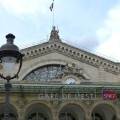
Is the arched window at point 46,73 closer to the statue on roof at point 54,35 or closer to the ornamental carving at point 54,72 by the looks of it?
the ornamental carving at point 54,72

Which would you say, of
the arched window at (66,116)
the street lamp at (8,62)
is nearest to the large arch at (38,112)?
the arched window at (66,116)

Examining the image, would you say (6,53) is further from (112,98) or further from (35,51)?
(35,51)

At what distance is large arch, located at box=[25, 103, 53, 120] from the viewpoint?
40.1 meters

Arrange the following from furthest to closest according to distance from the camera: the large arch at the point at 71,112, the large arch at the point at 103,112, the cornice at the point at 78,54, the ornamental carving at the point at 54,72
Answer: the cornice at the point at 78,54
the ornamental carving at the point at 54,72
the large arch at the point at 103,112
the large arch at the point at 71,112

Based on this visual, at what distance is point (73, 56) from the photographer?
47.6 metres

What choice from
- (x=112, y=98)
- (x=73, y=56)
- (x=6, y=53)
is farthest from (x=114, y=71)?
(x=6, y=53)

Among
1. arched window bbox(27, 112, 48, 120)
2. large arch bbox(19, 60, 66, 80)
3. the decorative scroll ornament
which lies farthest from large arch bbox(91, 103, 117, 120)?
large arch bbox(19, 60, 66, 80)

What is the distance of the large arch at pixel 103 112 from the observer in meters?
41.0

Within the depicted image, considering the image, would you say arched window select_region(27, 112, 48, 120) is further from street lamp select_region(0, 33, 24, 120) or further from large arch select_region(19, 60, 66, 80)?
street lamp select_region(0, 33, 24, 120)

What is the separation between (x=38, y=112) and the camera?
42156mm

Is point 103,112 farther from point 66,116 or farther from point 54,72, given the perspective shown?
point 54,72

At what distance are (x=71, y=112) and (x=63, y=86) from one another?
3.60 metres

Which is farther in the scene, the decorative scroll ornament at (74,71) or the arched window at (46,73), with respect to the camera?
the decorative scroll ornament at (74,71)

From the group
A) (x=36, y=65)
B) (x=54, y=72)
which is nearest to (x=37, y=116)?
(x=54, y=72)
